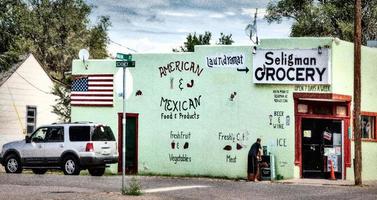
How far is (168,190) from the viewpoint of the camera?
75.5 feet

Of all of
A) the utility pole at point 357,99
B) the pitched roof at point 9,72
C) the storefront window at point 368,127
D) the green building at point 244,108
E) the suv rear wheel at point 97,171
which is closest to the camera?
the utility pole at point 357,99

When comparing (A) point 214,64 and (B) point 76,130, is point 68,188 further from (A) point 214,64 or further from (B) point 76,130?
(A) point 214,64

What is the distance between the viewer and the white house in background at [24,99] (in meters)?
47.8

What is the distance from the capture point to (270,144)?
30391mm

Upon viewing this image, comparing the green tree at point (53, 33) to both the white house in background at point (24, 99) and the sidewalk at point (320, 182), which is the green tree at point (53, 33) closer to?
the white house in background at point (24, 99)

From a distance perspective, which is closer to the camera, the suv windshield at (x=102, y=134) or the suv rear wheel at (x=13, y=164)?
the suv windshield at (x=102, y=134)

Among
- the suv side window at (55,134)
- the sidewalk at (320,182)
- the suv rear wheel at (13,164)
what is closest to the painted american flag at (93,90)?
the suv side window at (55,134)

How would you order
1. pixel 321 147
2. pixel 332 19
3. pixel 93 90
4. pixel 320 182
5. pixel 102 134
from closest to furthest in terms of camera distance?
pixel 320 182
pixel 102 134
pixel 321 147
pixel 93 90
pixel 332 19

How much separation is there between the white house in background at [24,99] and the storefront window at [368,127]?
22898mm

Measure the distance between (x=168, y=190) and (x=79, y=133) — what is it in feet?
23.4

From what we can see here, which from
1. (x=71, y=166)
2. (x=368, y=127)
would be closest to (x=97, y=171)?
(x=71, y=166)

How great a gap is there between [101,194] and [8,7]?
34.1 metres

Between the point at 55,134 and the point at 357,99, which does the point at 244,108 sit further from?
the point at 55,134

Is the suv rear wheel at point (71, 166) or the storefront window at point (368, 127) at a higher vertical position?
the storefront window at point (368, 127)
